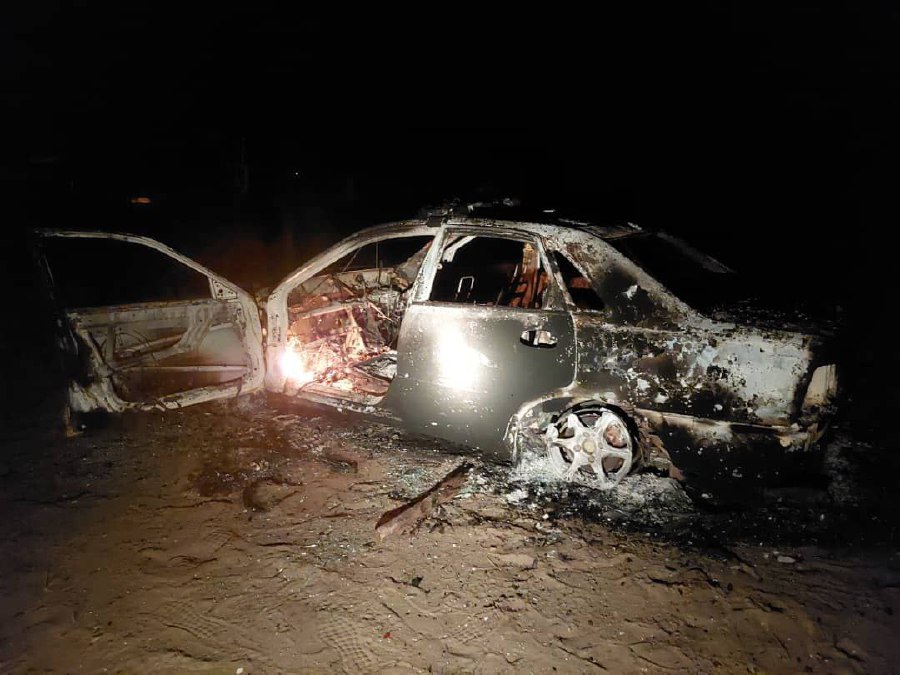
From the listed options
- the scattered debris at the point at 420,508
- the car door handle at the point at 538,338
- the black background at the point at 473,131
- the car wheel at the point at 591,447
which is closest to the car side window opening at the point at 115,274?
the black background at the point at 473,131

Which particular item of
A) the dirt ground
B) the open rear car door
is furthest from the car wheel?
the open rear car door

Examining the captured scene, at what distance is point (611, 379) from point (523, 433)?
70 centimetres

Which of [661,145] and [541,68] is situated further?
[541,68]

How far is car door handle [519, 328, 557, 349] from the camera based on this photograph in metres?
3.06

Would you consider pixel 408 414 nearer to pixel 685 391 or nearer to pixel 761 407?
pixel 685 391

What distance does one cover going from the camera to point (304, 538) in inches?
115

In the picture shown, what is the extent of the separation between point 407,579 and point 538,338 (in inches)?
63.2

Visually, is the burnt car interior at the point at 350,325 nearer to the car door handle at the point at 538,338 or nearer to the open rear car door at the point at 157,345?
the open rear car door at the point at 157,345

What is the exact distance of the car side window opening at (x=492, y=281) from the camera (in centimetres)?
394

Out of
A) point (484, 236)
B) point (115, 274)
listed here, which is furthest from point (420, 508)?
point (115, 274)

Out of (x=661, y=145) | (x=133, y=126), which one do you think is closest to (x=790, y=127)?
(x=661, y=145)

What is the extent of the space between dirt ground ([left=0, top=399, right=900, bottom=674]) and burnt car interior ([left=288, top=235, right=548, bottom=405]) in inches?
48.0

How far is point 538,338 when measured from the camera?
3160 millimetres

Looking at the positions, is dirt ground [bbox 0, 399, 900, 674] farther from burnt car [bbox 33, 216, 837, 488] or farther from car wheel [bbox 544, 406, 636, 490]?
burnt car [bbox 33, 216, 837, 488]
